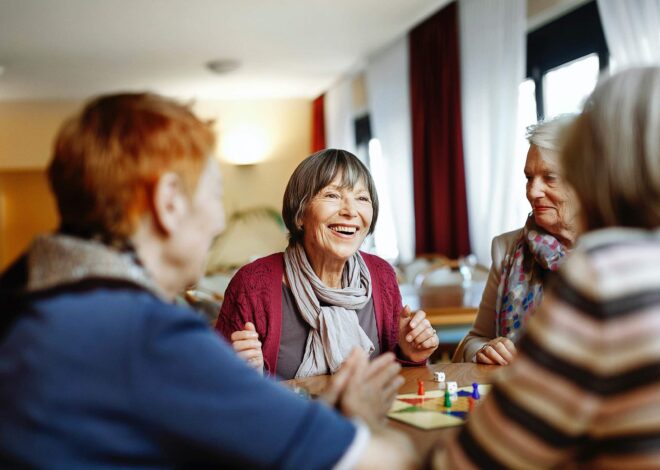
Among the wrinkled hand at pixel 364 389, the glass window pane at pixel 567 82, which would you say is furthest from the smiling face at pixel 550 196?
the glass window pane at pixel 567 82

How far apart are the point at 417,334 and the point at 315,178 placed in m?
0.57

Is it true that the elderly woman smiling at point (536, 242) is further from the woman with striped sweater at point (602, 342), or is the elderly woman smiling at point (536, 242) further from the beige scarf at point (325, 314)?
the woman with striped sweater at point (602, 342)

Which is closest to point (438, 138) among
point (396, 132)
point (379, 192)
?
point (396, 132)

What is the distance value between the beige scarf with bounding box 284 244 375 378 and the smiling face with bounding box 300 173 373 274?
0.19 ft

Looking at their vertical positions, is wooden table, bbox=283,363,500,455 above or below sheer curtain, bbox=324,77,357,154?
below

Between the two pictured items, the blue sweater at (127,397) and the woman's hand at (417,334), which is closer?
the blue sweater at (127,397)

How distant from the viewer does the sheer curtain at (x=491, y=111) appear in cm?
590

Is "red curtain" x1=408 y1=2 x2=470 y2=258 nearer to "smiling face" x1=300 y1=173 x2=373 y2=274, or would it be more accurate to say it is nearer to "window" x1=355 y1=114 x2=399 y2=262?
"window" x1=355 y1=114 x2=399 y2=262

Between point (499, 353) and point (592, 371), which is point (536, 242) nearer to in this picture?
point (499, 353)

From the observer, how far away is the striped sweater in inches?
33.7

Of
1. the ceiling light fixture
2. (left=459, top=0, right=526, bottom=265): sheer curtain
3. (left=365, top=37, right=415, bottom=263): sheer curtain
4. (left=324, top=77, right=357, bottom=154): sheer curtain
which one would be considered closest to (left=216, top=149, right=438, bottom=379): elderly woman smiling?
(left=459, top=0, right=526, bottom=265): sheer curtain

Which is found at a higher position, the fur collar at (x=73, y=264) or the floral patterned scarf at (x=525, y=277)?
the fur collar at (x=73, y=264)

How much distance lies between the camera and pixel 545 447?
889 mm

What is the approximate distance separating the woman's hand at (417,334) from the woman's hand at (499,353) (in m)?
0.14
